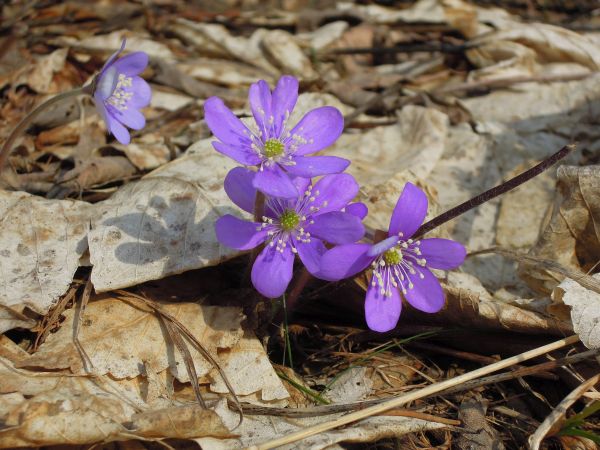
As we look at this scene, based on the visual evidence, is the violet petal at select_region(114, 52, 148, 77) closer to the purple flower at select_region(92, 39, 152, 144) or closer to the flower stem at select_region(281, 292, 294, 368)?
the purple flower at select_region(92, 39, 152, 144)

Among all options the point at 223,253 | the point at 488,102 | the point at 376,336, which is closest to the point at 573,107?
the point at 488,102

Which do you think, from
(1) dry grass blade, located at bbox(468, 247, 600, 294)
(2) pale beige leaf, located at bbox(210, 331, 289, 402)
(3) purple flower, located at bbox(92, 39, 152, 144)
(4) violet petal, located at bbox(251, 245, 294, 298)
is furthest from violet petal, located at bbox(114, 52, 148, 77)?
(1) dry grass blade, located at bbox(468, 247, 600, 294)

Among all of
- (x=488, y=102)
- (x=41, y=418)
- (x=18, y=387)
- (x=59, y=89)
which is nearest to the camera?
(x=41, y=418)

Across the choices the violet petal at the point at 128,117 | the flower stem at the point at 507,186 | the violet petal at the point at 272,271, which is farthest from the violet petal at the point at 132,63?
the flower stem at the point at 507,186

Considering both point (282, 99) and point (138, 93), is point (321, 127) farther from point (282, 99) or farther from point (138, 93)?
point (138, 93)

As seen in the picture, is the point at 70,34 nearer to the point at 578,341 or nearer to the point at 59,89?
the point at 59,89

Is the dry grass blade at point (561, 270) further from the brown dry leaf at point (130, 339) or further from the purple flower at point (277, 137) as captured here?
the brown dry leaf at point (130, 339)
